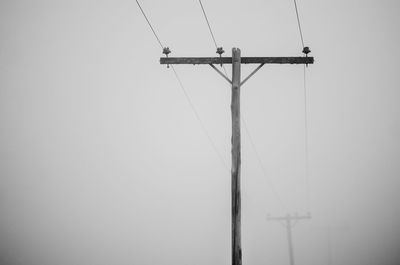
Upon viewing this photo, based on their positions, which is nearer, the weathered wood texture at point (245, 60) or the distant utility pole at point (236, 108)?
the distant utility pole at point (236, 108)

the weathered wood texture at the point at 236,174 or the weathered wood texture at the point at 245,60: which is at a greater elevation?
the weathered wood texture at the point at 245,60

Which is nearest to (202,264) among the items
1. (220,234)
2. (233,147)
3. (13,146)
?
(220,234)

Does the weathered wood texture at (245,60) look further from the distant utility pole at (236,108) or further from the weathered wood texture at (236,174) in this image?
the weathered wood texture at (236,174)

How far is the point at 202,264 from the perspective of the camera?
44.8 meters

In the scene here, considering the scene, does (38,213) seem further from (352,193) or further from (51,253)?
(352,193)

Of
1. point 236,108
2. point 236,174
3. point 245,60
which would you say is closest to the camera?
point 236,174

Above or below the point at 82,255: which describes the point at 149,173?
above

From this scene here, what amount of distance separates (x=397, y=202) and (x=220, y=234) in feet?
115

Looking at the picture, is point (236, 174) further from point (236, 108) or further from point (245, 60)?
point (245, 60)

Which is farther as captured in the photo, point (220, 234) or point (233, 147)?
point (220, 234)

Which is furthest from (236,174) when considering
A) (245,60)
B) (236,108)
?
(245,60)

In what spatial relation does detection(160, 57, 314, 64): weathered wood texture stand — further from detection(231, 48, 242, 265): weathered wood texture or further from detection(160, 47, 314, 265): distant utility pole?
detection(231, 48, 242, 265): weathered wood texture

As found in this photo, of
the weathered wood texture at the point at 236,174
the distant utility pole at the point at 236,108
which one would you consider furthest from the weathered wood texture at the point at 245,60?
the weathered wood texture at the point at 236,174

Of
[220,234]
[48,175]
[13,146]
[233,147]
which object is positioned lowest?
[220,234]
